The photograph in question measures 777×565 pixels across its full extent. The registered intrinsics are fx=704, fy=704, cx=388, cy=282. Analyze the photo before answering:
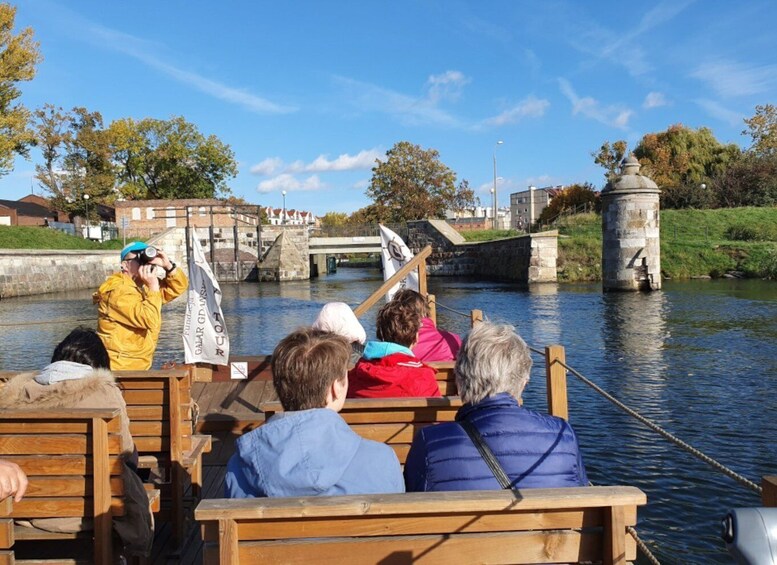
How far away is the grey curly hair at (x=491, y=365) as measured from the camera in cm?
282

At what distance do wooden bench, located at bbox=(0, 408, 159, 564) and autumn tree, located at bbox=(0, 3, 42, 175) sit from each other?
34.6 meters

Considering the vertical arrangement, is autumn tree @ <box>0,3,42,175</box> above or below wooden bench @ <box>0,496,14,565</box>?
above

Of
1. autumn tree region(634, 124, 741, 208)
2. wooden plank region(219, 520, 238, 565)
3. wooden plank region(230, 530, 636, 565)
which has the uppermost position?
autumn tree region(634, 124, 741, 208)

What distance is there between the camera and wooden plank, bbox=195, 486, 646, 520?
2008mm

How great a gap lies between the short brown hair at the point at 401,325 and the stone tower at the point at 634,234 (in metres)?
23.5

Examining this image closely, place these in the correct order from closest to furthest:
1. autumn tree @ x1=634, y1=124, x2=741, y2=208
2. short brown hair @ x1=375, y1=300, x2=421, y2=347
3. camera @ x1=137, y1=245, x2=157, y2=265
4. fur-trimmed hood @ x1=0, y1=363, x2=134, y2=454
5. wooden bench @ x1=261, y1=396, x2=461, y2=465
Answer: fur-trimmed hood @ x1=0, y1=363, x2=134, y2=454 → wooden bench @ x1=261, y1=396, x2=461, y2=465 → short brown hair @ x1=375, y1=300, x2=421, y2=347 → camera @ x1=137, y1=245, x2=157, y2=265 → autumn tree @ x1=634, y1=124, x2=741, y2=208

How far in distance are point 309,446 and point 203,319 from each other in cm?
576

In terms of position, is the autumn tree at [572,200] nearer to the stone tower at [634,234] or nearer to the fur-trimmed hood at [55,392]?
the stone tower at [634,234]

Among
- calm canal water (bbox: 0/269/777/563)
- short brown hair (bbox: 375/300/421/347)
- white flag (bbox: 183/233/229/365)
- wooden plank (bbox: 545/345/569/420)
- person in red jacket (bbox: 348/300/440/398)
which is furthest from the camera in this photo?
white flag (bbox: 183/233/229/365)

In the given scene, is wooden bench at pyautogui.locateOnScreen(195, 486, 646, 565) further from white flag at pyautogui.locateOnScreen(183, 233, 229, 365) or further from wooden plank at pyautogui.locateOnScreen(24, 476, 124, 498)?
white flag at pyautogui.locateOnScreen(183, 233, 229, 365)

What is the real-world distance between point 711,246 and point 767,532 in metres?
35.0

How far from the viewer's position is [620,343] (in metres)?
14.2

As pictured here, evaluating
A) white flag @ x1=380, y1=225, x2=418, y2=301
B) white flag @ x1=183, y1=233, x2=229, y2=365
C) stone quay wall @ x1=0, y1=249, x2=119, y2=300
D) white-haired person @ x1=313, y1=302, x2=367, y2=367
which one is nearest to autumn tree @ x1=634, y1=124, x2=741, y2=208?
stone quay wall @ x1=0, y1=249, x2=119, y2=300

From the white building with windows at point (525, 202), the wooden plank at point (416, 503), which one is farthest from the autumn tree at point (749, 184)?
the white building with windows at point (525, 202)
